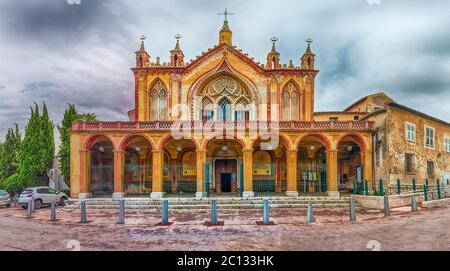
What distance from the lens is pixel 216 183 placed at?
26.4 metres

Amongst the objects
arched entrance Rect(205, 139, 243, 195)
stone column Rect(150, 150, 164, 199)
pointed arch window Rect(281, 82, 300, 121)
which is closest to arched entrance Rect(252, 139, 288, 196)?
arched entrance Rect(205, 139, 243, 195)

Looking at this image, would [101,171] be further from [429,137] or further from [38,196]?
[429,137]

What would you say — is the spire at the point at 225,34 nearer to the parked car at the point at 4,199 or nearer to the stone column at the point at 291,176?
the stone column at the point at 291,176

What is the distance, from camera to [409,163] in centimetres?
2177

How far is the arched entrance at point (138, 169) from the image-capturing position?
1013 inches

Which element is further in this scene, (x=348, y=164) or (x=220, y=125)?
(x=348, y=164)

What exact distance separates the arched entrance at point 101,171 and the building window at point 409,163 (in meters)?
23.9

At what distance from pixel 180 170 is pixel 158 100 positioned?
22.5ft

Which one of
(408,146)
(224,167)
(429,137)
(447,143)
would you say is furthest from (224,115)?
(447,143)

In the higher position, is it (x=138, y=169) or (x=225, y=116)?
(x=225, y=116)

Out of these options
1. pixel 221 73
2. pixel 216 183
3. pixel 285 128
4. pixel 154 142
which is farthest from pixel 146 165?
pixel 285 128

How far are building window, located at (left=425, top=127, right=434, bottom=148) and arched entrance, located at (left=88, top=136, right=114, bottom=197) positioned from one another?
26715mm

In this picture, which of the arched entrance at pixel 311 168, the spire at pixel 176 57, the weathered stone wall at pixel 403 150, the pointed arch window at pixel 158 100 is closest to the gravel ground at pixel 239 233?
the weathered stone wall at pixel 403 150

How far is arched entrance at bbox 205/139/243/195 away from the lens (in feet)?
85.1
